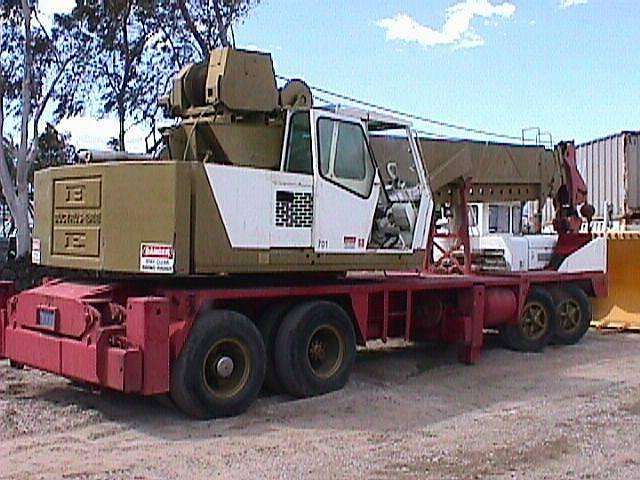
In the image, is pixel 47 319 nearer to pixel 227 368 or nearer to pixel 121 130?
pixel 227 368

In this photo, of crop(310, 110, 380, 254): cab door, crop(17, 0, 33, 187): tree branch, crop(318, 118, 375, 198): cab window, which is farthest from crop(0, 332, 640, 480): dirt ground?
crop(17, 0, 33, 187): tree branch

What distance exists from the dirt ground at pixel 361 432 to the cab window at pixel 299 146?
2.31m

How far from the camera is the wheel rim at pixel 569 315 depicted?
13.5 metres

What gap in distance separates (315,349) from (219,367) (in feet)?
4.63

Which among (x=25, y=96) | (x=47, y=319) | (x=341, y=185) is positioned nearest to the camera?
(x=47, y=319)

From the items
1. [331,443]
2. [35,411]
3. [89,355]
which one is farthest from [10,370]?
[331,443]

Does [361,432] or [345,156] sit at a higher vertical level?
[345,156]

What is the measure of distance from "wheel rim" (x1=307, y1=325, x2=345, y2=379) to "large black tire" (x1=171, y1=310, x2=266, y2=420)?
2.80 feet

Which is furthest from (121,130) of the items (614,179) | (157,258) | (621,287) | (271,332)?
(157,258)

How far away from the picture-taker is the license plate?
8.73 m

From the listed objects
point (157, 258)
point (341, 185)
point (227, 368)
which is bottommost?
point (227, 368)

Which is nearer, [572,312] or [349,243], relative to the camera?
[349,243]

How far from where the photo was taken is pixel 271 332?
9219mm

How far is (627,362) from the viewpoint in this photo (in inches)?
471
